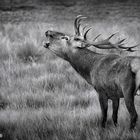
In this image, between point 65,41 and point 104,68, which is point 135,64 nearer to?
point 104,68

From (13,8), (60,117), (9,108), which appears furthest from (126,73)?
(13,8)

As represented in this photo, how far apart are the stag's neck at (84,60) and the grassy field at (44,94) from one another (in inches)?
13.0

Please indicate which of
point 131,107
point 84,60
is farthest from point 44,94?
point 131,107

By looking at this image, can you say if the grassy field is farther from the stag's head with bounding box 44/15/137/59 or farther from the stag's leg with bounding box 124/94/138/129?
the stag's head with bounding box 44/15/137/59

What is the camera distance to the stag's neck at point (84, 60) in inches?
135

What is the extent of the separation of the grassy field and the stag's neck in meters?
0.33

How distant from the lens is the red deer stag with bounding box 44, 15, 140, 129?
2.92 meters

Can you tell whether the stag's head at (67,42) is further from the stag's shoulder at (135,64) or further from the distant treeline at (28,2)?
the distant treeline at (28,2)

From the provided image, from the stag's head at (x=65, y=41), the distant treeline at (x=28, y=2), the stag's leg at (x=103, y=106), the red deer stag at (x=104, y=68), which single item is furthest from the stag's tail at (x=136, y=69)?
the distant treeline at (x=28, y=2)

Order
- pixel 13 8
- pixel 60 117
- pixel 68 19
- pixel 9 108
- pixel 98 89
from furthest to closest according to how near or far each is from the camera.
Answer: pixel 13 8 < pixel 68 19 < pixel 9 108 < pixel 60 117 < pixel 98 89

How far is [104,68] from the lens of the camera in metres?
3.21

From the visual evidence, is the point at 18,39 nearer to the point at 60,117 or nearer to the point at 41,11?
the point at 41,11

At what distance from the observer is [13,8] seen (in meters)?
4.46

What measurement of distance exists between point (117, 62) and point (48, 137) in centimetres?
92
